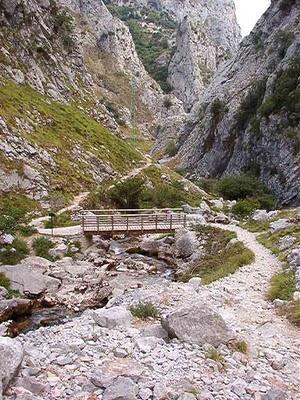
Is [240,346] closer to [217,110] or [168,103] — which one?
[217,110]

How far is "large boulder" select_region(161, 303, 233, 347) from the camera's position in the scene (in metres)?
12.1

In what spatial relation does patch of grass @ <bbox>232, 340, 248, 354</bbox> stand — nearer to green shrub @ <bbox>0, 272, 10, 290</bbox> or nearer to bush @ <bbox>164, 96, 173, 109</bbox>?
green shrub @ <bbox>0, 272, 10, 290</bbox>

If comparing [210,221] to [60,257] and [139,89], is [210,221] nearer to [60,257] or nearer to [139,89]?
[60,257]

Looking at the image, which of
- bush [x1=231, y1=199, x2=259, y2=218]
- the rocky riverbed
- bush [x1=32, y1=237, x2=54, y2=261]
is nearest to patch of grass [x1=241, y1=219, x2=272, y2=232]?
bush [x1=231, y1=199, x2=259, y2=218]

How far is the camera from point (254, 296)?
707 inches

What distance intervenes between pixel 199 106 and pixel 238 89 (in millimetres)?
16334

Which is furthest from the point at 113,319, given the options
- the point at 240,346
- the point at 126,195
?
the point at 126,195

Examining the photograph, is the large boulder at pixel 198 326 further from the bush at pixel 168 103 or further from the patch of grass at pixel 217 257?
the bush at pixel 168 103

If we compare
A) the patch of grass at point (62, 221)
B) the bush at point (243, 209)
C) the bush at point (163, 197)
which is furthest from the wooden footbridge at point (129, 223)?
the bush at point (243, 209)

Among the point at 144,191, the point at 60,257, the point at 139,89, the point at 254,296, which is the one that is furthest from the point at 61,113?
the point at 139,89

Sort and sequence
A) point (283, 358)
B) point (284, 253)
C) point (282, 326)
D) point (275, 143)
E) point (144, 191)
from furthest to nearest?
point (275, 143) → point (144, 191) → point (284, 253) → point (282, 326) → point (283, 358)

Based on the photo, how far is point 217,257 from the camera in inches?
1142

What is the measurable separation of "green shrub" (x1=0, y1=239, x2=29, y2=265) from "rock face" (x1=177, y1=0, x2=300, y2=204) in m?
40.8

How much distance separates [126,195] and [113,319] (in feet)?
116
